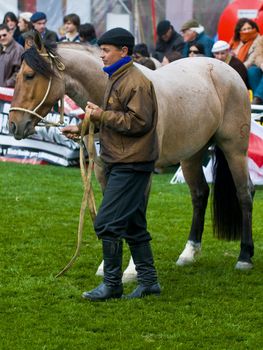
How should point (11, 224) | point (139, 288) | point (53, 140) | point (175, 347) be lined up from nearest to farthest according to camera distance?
1. point (175, 347)
2. point (139, 288)
3. point (11, 224)
4. point (53, 140)

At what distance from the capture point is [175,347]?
603 cm

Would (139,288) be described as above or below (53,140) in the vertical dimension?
above

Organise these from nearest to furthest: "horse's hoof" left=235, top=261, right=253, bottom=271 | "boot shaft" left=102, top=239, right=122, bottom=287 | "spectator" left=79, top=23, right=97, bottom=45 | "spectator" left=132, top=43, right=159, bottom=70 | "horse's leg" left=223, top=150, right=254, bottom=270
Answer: "boot shaft" left=102, top=239, right=122, bottom=287 → "horse's hoof" left=235, top=261, right=253, bottom=271 → "horse's leg" left=223, top=150, right=254, bottom=270 → "spectator" left=132, top=43, right=159, bottom=70 → "spectator" left=79, top=23, right=97, bottom=45

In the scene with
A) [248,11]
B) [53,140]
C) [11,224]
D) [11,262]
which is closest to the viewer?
[11,262]

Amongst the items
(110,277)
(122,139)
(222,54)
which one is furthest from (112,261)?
(222,54)

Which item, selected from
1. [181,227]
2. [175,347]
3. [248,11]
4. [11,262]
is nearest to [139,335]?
[175,347]

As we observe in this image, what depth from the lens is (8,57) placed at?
15805mm

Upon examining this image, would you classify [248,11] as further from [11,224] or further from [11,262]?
[11,262]

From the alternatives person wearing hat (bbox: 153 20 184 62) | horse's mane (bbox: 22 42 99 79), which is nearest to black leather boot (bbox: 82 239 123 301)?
horse's mane (bbox: 22 42 99 79)

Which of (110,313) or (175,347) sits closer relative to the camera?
(175,347)

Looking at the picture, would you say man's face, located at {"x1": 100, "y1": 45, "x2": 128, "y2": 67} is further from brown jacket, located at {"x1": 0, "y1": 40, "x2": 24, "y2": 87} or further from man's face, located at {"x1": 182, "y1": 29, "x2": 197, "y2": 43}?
brown jacket, located at {"x1": 0, "y1": 40, "x2": 24, "y2": 87}

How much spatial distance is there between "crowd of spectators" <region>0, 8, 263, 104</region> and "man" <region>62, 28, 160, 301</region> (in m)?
6.93

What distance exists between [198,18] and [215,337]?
549 inches

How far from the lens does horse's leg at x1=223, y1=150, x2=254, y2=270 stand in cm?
855
